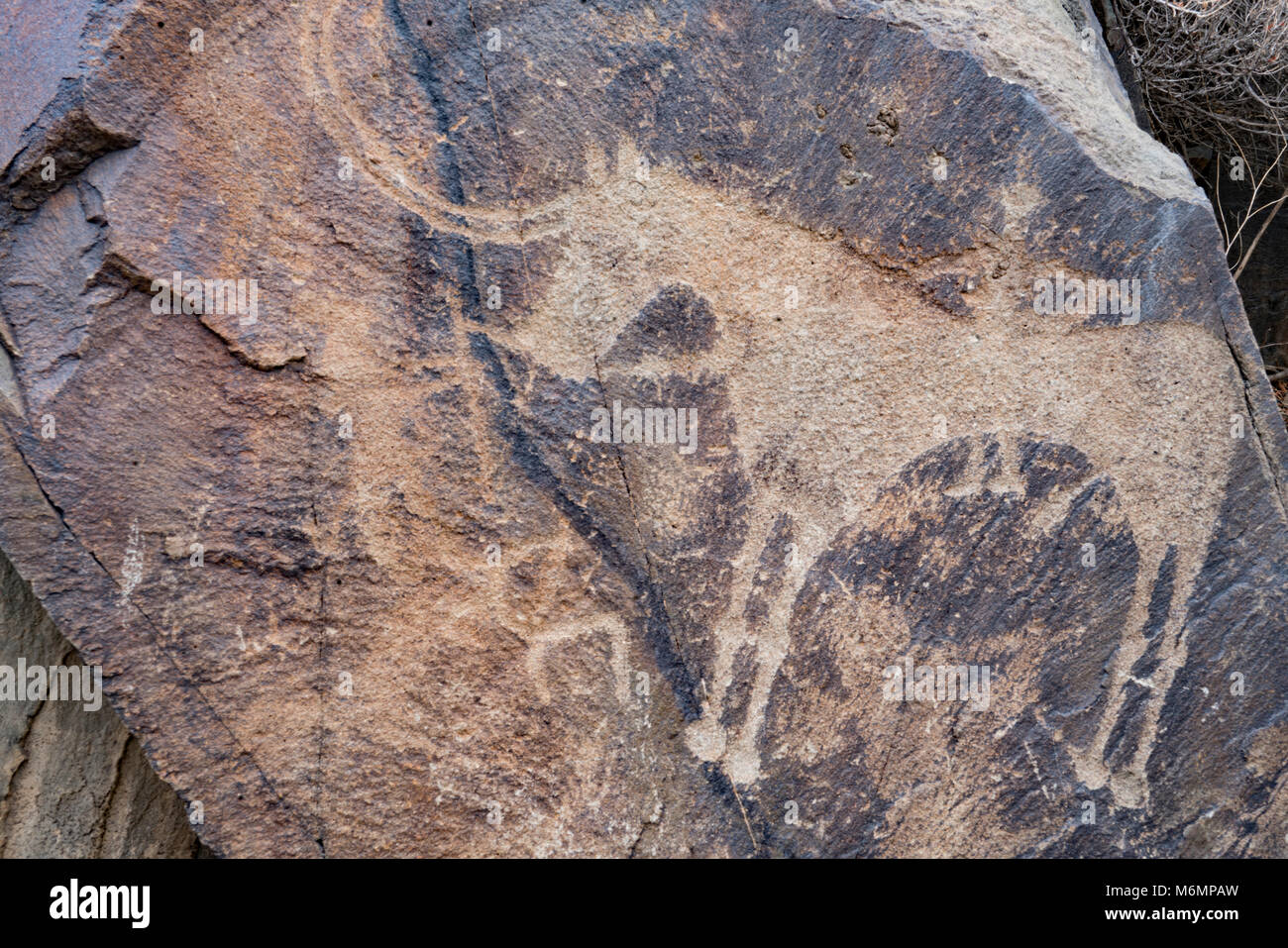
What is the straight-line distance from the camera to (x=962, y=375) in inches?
75.3

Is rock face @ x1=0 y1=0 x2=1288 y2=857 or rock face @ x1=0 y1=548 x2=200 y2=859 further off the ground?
rock face @ x1=0 y1=0 x2=1288 y2=857

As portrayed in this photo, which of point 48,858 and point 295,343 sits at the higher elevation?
point 295,343

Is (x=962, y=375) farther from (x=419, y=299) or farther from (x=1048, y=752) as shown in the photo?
(x=419, y=299)

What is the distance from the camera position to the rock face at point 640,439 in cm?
173

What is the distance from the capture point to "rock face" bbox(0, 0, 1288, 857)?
1.73 m

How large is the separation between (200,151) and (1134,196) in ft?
5.94

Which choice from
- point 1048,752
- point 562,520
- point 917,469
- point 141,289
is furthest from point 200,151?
point 1048,752

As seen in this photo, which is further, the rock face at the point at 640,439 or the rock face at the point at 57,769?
Answer: the rock face at the point at 57,769

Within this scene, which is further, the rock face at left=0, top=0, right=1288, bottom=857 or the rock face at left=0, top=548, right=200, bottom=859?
the rock face at left=0, top=548, right=200, bottom=859

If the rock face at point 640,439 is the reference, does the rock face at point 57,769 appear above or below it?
below

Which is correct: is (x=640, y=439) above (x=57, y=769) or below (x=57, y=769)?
above

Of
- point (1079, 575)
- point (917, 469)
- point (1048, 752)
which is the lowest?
point (1048, 752)

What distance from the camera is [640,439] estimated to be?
187cm

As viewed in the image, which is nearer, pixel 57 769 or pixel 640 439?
pixel 640 439
